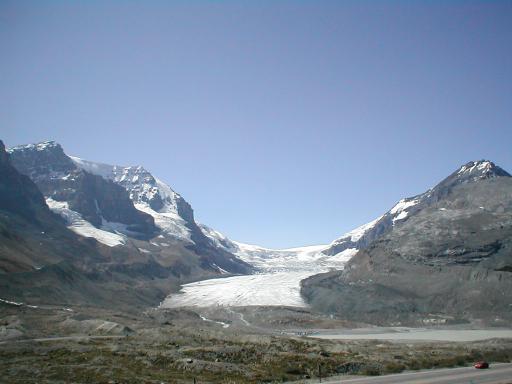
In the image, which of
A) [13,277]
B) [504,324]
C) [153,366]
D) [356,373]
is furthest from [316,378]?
[13,277]

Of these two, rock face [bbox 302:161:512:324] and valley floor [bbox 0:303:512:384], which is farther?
rock face [bbox 302:161:512:324]

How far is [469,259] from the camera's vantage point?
183375 mm

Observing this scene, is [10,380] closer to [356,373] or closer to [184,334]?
[356,373]

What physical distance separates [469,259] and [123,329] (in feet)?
458

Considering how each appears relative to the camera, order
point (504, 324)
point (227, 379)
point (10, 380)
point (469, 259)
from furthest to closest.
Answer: point (469, 259), point (504, 324), point (227, 379), point (10, 380)

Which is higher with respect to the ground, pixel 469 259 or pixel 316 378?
pixel 469 259

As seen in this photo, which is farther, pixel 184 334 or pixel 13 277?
pixel 13 277

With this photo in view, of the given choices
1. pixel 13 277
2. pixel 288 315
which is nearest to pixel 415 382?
pixel 288 315

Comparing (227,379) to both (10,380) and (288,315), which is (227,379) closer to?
(10,380)

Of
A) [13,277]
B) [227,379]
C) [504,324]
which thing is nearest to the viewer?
[227,379]

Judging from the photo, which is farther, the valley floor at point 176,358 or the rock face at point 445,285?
the rock face at point 445,285

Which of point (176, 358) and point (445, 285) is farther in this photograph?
point (445, 285)

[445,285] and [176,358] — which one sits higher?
[445,285]

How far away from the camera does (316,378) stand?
4703 centimetres
